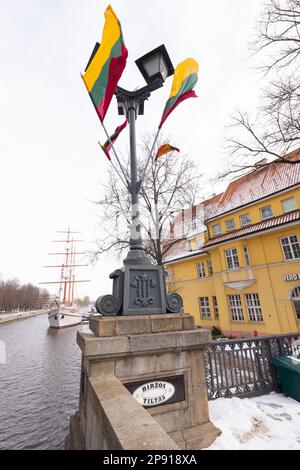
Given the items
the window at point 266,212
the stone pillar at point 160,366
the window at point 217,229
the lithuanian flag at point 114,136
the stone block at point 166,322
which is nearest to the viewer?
the stone pillar at point 160,366

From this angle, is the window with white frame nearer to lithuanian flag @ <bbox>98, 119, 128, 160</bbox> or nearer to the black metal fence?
the black metal fence

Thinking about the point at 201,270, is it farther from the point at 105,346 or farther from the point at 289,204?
the point at 105,346

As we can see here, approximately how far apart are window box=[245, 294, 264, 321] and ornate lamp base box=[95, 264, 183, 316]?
1636 cm

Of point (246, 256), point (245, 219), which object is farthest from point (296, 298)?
point (245, 219)

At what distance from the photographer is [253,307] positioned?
17688 millimetres

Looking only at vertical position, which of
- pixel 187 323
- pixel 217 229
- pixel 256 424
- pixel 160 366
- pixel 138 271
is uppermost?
pixel 217 229

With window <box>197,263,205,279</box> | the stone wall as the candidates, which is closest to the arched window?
window <box>197,263,205,279</box>

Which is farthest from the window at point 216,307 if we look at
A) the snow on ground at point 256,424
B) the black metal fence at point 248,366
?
the snow on ground at point 256,424

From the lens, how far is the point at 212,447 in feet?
10.3

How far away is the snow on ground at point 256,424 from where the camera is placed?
3246 mm

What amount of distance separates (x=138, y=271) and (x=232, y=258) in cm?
1713

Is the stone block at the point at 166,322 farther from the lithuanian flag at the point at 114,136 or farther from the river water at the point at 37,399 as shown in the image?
the river water at the point at 37,399

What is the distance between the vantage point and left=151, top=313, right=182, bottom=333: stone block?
133 inches
